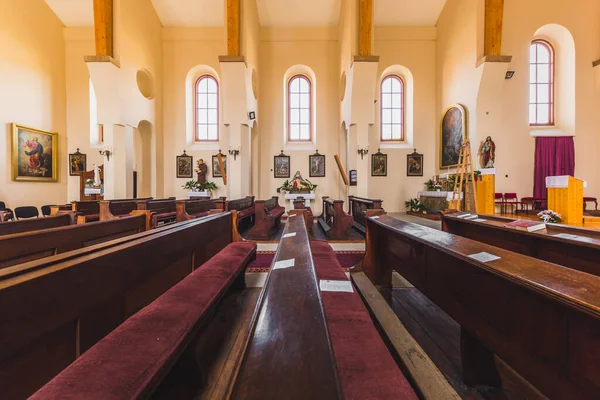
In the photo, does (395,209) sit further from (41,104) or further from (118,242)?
(41,104)

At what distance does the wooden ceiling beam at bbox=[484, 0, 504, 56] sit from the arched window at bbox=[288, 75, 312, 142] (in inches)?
255

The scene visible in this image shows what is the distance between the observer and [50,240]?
1.90 meters

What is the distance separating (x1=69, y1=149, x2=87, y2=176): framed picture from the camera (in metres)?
10.5

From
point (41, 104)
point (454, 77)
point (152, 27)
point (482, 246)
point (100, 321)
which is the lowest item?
point (100, 321)

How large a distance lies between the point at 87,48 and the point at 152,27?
8.85 feet

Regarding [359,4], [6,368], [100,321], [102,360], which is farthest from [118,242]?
[359,4]

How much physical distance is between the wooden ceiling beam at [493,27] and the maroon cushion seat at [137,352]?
10.7 metres

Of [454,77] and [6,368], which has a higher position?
[454,77]

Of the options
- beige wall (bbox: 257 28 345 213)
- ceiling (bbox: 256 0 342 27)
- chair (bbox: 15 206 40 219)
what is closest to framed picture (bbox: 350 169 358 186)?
beige wall (bbox: 257 28 345 213)

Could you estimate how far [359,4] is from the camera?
8.62 metres

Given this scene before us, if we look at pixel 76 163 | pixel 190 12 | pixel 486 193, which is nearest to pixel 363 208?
pixel 486 193

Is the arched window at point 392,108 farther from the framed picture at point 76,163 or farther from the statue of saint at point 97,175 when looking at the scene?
the framed picture at point 76,163

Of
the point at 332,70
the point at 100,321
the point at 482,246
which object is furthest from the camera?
the point at 332,70

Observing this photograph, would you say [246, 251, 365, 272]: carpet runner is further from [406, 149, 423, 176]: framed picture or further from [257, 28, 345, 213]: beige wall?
[406, 149, 423, 176]: framed picture
